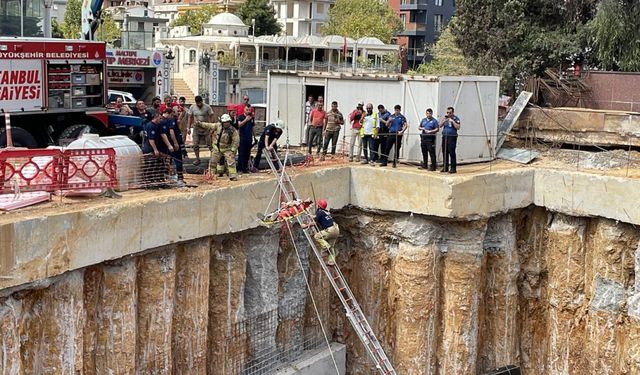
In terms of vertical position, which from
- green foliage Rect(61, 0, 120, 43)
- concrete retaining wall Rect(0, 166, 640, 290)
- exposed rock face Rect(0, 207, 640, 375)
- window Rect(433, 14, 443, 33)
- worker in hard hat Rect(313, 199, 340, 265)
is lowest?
exposed rock face Rect(0, 207, 640, 375)

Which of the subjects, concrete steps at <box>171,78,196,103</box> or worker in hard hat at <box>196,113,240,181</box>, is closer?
worker in hard hat at <box>196,113,240,181</box>

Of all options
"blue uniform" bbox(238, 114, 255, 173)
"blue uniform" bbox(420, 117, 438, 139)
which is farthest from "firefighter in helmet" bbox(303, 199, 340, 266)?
"blue uniform" bbox(420, 117, 438, 139)

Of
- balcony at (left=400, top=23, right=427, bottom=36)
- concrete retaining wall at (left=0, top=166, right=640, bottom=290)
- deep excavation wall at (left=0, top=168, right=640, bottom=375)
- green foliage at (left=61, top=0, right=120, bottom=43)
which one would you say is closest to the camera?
concrete retaining wall at (left=0, top=166, right=640, bottom=290)

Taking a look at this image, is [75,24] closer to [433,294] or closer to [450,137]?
[450,137]

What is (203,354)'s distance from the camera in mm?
15375

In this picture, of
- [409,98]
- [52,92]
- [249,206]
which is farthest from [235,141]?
[409,98]

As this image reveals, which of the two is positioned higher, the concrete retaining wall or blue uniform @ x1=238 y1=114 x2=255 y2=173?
blue uniform @ x1=238 y1=114 x2=255 y2=173

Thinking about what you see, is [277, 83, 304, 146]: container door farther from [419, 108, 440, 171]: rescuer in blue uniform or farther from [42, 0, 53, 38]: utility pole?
[42, 0, 53, 38]: utility pole

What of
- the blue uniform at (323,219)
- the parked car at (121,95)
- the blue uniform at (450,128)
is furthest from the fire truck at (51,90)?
the parked car at (121,95)

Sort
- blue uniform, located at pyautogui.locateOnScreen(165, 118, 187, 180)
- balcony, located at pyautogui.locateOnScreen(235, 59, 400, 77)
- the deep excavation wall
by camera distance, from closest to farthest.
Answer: the deep excavation wall → blue uniform, located at pyautogui.locateOnScreen(165, 118, 187, 180) → balcony, located at pyautogui.locateOnScreen(235, 59, 400, 77)

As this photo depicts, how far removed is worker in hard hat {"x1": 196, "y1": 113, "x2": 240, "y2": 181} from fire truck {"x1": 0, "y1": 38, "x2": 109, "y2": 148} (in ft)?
10.9

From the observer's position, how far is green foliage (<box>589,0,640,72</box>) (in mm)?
28734

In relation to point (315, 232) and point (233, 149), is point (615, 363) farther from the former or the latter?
point (233, 149)

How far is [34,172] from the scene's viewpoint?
45.0 feet
